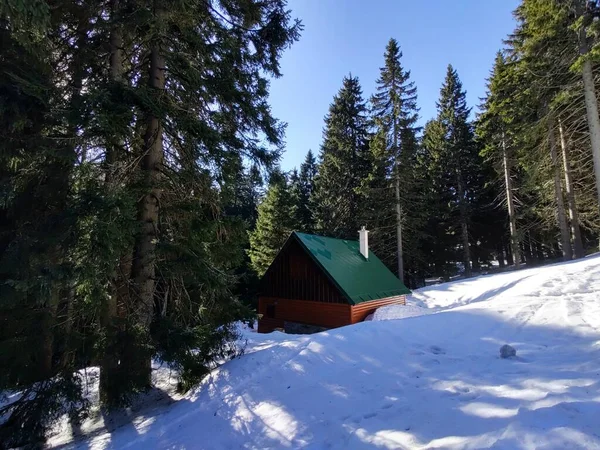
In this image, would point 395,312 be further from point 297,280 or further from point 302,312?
point 297,280

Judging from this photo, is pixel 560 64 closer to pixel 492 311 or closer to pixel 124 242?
pixel 492 311

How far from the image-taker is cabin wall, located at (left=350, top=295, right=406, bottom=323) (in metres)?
13.1

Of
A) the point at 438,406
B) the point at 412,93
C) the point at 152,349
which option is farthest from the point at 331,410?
the point at 412,93

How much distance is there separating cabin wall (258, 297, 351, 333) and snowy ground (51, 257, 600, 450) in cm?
676

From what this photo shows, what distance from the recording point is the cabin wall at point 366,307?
13.1 m

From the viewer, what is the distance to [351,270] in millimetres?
14930

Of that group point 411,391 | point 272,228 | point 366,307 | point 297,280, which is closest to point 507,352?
point 411,391

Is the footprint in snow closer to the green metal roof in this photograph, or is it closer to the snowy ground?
the snowy ground

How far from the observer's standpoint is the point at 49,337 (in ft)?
16.2

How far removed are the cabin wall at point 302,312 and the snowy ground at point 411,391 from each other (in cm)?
676

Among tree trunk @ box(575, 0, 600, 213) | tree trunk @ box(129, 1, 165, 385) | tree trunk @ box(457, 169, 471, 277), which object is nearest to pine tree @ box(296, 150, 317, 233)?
tree trunk @ box(457, 169, 471, 277)

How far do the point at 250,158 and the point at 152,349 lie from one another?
148 inches

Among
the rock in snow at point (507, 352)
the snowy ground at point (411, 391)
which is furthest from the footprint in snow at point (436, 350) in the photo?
the rock in snow at point (507, 352)

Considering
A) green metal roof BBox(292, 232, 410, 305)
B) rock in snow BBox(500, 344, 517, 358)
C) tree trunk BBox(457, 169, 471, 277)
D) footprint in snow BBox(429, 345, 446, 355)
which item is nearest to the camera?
rock in snow BBox(500, 344, 517, 358)
